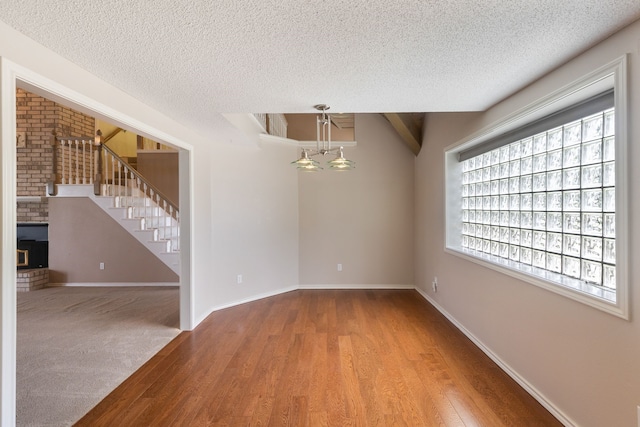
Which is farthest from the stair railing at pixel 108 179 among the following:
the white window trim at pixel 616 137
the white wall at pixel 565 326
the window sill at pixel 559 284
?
the white window trim at pixel 616 137

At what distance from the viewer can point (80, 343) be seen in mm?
3363

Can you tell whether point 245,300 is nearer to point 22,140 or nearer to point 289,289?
point 289,289

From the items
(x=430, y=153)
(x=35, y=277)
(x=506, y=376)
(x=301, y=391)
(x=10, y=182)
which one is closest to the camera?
(x=10, y=182)

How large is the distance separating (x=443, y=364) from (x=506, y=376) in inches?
19.1

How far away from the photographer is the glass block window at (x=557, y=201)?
196 centimetres

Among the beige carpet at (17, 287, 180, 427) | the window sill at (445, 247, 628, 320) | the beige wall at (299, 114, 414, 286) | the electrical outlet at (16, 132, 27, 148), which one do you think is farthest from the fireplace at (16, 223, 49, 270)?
the window sill at (445, 247, 628, 320)

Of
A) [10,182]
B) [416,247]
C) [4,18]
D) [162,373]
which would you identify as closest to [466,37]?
[4,18]

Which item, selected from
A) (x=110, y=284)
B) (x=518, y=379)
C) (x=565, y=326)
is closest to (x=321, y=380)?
(x=518, y=379)

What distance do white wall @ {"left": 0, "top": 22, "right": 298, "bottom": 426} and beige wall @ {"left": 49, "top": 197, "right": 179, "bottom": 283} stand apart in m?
2.21

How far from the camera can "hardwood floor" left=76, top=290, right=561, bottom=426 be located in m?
2.13

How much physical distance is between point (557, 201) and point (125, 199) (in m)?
6.17

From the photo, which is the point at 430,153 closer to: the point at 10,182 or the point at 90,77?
the point at 90,77

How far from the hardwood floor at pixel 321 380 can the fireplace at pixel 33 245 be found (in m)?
4.65

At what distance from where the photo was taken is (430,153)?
4637 mm
